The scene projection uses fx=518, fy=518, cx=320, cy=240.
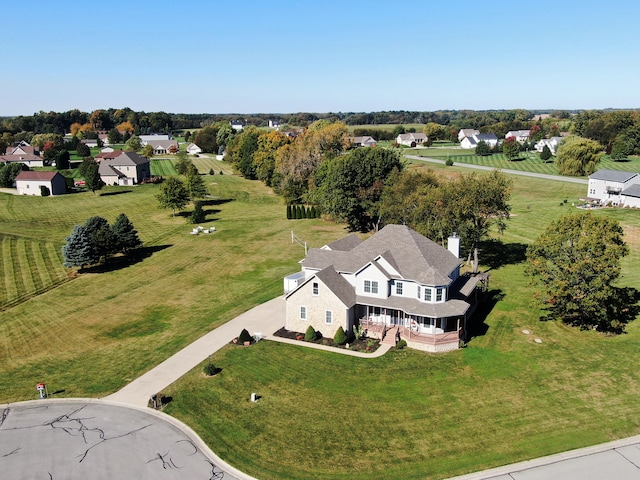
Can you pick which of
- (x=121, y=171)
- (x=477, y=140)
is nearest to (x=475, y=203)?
(x=121, y=171)

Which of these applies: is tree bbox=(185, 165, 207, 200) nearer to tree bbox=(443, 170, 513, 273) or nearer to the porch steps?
tree bbox=(443, 170, 513, 273)

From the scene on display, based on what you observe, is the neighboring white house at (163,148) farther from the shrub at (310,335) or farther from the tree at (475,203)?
the shrub at (310,335)

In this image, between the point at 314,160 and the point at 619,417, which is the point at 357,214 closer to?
the point at 314,160

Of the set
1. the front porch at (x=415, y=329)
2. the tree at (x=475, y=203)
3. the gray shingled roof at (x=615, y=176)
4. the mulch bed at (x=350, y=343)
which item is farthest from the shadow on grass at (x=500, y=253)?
the gray shingled roof at (x=615, y=176)

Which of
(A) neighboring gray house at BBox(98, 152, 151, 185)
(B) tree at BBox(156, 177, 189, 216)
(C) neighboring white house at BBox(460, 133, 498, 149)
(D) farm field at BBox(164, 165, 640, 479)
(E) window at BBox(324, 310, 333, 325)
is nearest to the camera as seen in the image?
(D) farm field at BBox(164, 165, 640, 479)

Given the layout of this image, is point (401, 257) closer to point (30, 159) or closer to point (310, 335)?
point (310, 335)

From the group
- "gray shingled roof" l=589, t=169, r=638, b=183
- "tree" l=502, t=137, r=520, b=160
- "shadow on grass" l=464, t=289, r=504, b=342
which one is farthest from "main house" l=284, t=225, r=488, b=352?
"tree" l=502, t=137, r=520, b=160

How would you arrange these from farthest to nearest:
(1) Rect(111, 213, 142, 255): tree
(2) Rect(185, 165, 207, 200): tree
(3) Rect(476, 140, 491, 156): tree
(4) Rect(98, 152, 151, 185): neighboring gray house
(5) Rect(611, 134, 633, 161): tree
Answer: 1. (3) Rect(476, 140, 491, 156): tree
2. (5) Rect(611, 134, 633, 161): tree
3. (4) Rect(98, 152, 151, 185): neighboring gray house
4. (2) Rect(185, 165, 207, 200): tree
5. (1) Rect(111, 213, 142, 255): tree
